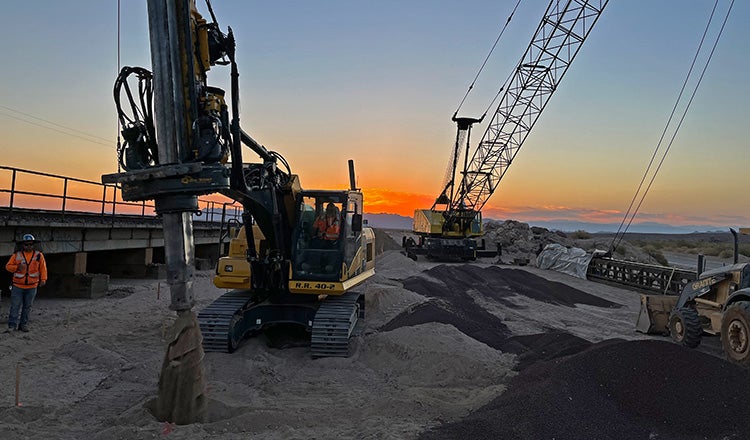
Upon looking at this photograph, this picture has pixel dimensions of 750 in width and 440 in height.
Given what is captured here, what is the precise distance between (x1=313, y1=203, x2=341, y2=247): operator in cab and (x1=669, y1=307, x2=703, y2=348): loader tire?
616 centimetres

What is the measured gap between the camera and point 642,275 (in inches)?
754

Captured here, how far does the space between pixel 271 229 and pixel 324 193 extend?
1.10 meters

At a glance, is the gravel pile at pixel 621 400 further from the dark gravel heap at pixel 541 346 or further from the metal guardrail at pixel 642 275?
the metal guardrail at pixel 642 275

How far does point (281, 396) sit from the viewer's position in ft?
22.8

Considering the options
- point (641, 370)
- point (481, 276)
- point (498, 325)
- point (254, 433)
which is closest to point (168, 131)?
point (254, 433)

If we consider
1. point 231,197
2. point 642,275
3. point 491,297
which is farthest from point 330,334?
point 642,275

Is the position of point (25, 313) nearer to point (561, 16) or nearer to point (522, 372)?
point (522, 372)

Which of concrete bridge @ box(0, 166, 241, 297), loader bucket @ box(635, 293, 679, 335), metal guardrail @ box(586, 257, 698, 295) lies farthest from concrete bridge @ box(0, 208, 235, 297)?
metal guardrail @ box(586, 257, 698, 295)

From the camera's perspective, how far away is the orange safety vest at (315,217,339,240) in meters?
9.36

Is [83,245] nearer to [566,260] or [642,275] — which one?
[642,275]

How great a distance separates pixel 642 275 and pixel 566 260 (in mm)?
5815

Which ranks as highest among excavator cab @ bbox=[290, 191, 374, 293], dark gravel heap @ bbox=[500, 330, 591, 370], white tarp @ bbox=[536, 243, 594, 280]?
excavator cab @ bbox=[290, 191, 374, 293]

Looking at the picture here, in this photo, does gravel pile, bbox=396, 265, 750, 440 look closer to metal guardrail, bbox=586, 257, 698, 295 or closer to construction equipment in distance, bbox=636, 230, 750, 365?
construction equipment in distance, bbox=636, 230, 750, 365

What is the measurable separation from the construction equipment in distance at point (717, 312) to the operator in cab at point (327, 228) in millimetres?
6121
